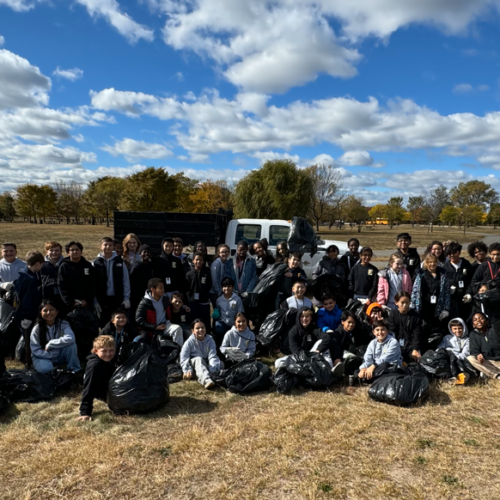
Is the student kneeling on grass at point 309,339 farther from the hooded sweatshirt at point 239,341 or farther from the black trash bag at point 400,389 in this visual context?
the black trash bag at point 400,389

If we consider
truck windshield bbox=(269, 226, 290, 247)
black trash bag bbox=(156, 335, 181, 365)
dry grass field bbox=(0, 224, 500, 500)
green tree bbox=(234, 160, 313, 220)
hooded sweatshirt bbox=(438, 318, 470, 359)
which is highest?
green tree bbox=(234, 160, 313, 220)

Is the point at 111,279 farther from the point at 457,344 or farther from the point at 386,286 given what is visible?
the point at 457,344

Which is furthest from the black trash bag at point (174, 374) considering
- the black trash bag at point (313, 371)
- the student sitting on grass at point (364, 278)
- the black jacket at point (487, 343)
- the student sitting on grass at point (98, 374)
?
the black jacket at point (487, 343)

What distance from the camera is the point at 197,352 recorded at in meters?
4.79

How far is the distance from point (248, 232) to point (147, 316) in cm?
388

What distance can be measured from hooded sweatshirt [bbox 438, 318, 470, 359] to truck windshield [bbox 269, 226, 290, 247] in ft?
13.7

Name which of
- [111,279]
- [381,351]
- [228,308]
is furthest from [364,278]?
[111,279]

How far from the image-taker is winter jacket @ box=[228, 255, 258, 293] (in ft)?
20.0

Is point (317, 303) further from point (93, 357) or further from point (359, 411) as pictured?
point (93, 357)

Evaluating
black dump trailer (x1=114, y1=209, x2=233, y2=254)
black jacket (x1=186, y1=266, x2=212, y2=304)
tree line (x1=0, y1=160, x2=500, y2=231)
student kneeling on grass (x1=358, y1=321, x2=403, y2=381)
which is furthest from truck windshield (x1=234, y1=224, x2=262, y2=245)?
tree line (x1=0, y1=160, x2=500, y2=231)

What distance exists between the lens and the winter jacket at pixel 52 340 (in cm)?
443

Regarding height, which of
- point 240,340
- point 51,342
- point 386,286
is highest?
point 386,286

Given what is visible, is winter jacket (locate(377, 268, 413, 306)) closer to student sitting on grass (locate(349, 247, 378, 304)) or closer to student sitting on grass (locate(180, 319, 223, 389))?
student sitting on grass (locate(349, 247, 378, 304))

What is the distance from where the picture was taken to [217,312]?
5621 millimetres
